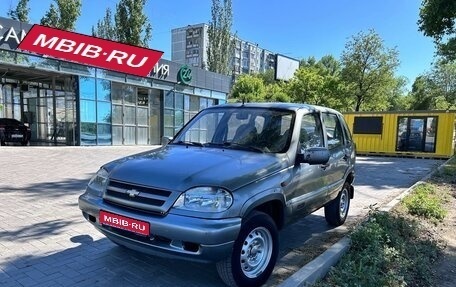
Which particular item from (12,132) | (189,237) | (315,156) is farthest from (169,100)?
(189,237)

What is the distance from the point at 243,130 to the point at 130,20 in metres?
29.4

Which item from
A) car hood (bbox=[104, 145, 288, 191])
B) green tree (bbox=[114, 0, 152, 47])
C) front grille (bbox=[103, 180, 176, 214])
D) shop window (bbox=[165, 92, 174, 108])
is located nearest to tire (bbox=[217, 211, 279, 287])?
car hood (bbox=[104, 145, 288, 191])

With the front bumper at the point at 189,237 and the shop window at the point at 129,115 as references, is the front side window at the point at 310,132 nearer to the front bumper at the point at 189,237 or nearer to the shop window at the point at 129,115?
the front bumper at the point at 189,237

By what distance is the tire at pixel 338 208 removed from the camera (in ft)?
18.6

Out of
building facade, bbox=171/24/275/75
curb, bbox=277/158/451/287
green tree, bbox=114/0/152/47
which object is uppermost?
building facade, bbox=171/24/275/75

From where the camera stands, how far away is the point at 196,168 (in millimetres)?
3312

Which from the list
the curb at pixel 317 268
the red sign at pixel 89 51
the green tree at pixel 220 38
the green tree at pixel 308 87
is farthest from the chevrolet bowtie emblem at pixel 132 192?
the green tree at pixel 220 38

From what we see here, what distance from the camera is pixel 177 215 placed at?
300 centimetres

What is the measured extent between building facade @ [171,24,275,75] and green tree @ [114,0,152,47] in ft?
153

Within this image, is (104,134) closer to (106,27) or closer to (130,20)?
(130,20)

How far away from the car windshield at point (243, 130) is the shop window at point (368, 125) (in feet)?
59.0

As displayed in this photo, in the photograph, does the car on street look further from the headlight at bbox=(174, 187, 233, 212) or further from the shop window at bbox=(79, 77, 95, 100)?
the headlight at bbox=(174, 187, 233, 212)

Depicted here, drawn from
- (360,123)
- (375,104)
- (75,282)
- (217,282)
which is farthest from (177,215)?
(375,104)

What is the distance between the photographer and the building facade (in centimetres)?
8712
